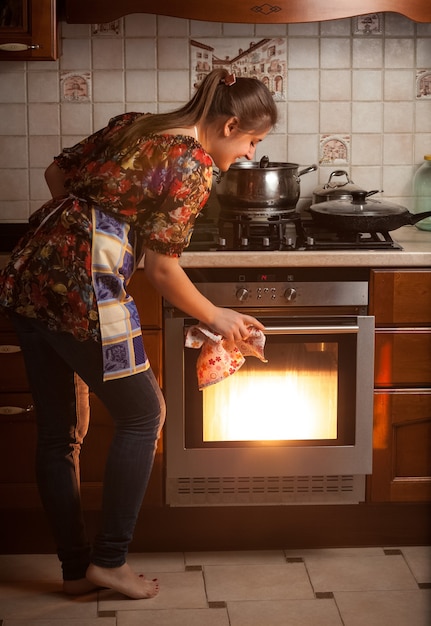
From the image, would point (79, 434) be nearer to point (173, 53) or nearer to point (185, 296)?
point (185, 296)

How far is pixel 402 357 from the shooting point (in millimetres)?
2816

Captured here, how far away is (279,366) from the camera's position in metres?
2.82

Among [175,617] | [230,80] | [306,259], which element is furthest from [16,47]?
[175,617]

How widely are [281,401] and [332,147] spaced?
956mm

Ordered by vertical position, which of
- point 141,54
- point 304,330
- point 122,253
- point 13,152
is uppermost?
point 141,54

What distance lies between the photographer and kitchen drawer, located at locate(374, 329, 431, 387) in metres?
2.81

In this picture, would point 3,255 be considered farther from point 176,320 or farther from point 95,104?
point 95,104

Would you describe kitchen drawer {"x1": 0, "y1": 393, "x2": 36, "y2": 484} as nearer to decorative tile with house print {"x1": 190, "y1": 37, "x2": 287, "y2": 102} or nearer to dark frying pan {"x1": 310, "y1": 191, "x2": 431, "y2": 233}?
dark frying pan {"x1": 310, "y1": 191, "x2": 431, "y2": 233}

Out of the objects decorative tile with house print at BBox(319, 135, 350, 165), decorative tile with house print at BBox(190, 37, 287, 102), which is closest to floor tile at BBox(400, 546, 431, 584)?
decorative tile with house print at BBox(319, 135, 350, 165)

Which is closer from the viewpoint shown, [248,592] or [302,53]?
[248,592]

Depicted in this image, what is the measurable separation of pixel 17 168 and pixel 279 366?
115 cm

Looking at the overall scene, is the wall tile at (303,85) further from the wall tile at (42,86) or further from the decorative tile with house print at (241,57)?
the wall tile at (42,86)

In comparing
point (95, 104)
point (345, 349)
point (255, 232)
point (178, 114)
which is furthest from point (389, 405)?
point (95, 104)

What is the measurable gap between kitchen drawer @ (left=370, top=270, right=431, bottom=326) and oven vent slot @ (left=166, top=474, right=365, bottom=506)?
0.49 metres
